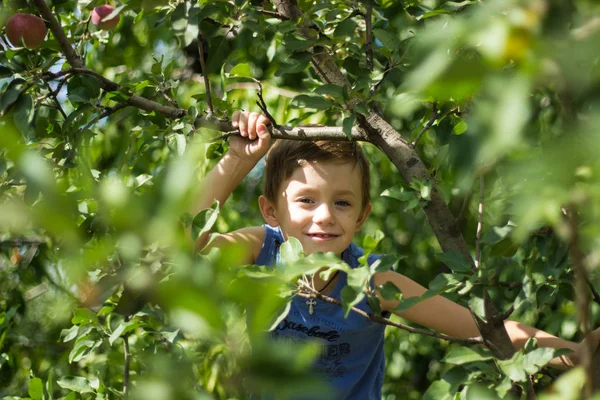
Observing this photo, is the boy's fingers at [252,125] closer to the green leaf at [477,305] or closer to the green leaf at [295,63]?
the green leaf at [295,63]

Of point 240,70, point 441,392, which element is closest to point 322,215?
point 240,70

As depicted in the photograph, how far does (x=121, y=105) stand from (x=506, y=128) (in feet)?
3.38

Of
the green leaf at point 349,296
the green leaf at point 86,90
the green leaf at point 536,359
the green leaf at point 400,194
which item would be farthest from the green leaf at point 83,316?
the green leaf at point 536,359

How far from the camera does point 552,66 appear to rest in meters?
0.41

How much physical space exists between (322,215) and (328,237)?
5cm

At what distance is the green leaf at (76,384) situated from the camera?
1.37 meters

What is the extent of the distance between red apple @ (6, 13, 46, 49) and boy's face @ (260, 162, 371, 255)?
1.90 ft

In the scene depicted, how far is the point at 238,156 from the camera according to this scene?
1.49 meters

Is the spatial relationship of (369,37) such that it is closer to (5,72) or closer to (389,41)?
(389,41)

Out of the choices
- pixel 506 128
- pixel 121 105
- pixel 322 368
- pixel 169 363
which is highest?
pixel 506 128

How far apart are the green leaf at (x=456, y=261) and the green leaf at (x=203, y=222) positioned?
0.32 meters

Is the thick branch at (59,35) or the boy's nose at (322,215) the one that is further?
the boy's nose at (322,215)

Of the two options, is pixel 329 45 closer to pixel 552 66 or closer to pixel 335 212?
pixel 335 212

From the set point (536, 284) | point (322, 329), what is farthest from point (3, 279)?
point (536, 284)
